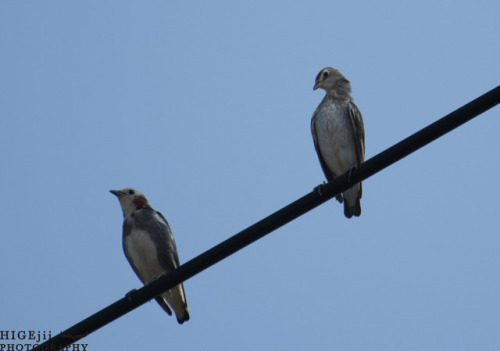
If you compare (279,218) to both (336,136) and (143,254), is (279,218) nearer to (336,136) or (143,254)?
(336,136)

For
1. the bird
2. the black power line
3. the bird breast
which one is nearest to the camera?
the black power line

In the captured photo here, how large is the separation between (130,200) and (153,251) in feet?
3.22

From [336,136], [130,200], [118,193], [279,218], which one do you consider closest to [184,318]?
[130,200]

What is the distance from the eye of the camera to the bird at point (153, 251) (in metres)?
9.45

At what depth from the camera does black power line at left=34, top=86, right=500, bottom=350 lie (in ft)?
13.8

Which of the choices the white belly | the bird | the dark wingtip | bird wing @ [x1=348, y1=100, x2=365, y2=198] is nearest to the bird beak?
the bird

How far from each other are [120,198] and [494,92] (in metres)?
6.87

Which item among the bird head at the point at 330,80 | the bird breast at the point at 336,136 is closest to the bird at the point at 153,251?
the bird breast at the point at 336,136

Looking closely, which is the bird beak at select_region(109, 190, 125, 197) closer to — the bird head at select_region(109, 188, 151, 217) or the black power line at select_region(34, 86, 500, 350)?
the bird head at select_region(109, 188, 151, 217)

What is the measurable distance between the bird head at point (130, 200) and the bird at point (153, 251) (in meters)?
0.13

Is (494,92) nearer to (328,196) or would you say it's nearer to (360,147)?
(328,196)

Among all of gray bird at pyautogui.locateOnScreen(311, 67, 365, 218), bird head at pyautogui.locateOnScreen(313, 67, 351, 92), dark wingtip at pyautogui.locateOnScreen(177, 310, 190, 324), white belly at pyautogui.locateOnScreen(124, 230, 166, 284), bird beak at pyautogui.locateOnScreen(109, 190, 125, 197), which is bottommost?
dark wingtip at pyautogui.locateOnScreen(177, 310, 190, 324)

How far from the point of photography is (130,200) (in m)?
10.2

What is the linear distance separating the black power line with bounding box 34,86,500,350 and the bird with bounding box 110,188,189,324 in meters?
4.36
